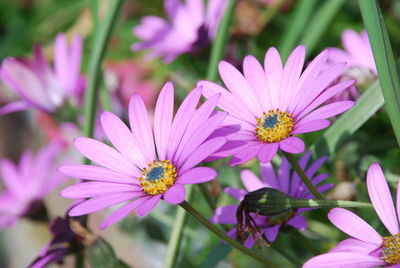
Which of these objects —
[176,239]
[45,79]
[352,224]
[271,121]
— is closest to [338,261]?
[352,224]

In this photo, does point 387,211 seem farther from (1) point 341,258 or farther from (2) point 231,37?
(2) point 231,37

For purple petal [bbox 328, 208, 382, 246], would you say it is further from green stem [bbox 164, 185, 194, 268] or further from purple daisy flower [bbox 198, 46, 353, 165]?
green stem [bbox 164, 185, 194, 268]

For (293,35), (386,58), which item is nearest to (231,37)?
(293,35)

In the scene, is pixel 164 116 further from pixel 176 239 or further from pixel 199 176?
pixel 176 239

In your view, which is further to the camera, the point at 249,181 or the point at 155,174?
the point at 249,181

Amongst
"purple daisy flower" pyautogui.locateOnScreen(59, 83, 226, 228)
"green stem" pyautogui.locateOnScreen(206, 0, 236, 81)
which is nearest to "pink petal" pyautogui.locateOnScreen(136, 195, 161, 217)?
"purple daisy flower" pyautogui.locateOnScreen(59, 83, 226, 228)

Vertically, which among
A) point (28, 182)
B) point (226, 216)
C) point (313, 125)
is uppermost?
point (313, 125)
